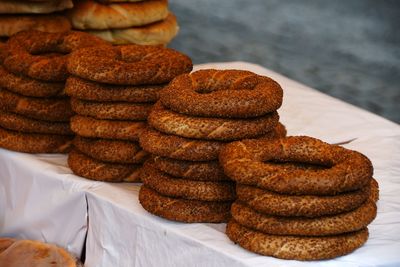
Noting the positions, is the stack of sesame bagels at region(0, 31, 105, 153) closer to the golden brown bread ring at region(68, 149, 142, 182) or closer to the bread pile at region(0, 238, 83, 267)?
the golden brown bread ring at region(68, 149, 142, 182)

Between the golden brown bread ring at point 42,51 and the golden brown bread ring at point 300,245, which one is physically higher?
the golden brown bread ring at point 42,51

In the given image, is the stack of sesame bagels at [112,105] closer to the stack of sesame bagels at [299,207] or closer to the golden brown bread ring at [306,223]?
the stack of sesame bagels at [299,207]

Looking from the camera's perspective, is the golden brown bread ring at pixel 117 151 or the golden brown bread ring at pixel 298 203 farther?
the golden brown bread ring at pixel 117 151

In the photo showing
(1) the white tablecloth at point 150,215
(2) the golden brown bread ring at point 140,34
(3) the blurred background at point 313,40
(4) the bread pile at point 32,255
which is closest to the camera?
(1) the white tablecloth at point 150,215

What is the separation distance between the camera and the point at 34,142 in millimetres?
3359

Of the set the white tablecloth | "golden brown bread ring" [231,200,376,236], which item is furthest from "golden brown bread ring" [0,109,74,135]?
"golden brown bread ring" [231,200,376,236]

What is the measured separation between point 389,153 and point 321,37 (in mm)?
5400

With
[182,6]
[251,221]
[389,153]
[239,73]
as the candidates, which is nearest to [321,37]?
[182,6]

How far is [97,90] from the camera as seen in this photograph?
2986 mm

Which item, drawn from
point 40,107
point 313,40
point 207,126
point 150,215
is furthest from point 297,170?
point 313,40

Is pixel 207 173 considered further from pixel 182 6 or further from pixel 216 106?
pixel 182 6

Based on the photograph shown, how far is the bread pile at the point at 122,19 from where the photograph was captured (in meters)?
4.18

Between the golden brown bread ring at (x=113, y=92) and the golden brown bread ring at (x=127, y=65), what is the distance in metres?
0.03

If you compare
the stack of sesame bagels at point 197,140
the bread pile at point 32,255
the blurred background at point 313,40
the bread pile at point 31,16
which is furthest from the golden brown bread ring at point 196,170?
the blurred background at point 313,40
